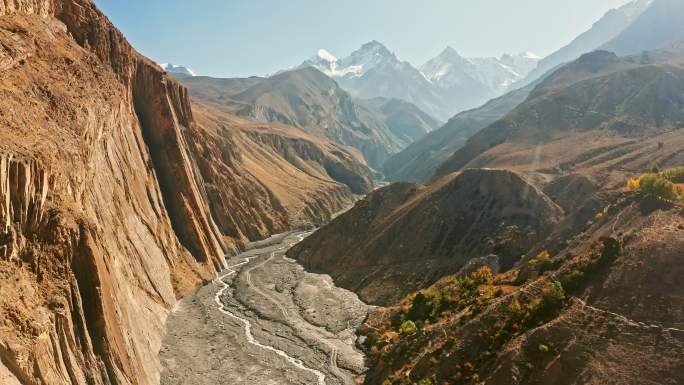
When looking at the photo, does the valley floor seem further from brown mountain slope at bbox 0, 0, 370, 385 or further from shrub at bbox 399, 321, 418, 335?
shrub at bbox 399, 321, 418, 335

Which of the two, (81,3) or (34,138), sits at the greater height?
(81,3)

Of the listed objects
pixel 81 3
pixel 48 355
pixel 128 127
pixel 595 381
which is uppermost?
pixel 81 3

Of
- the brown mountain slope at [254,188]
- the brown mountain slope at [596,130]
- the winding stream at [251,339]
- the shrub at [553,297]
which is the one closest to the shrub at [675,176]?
the shrub at [553,297]

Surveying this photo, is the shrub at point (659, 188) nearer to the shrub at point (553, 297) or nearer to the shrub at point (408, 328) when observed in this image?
the shrub at point (553, 297)

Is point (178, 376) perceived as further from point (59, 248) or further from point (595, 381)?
point (595, 381)

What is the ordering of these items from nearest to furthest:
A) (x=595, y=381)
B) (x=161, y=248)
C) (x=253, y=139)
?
1. (x=595, y=381)
2. (x=161, y=248)
3. (x=253, y=139)

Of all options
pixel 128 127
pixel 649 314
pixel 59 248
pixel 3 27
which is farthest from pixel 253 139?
pixel 649 314
